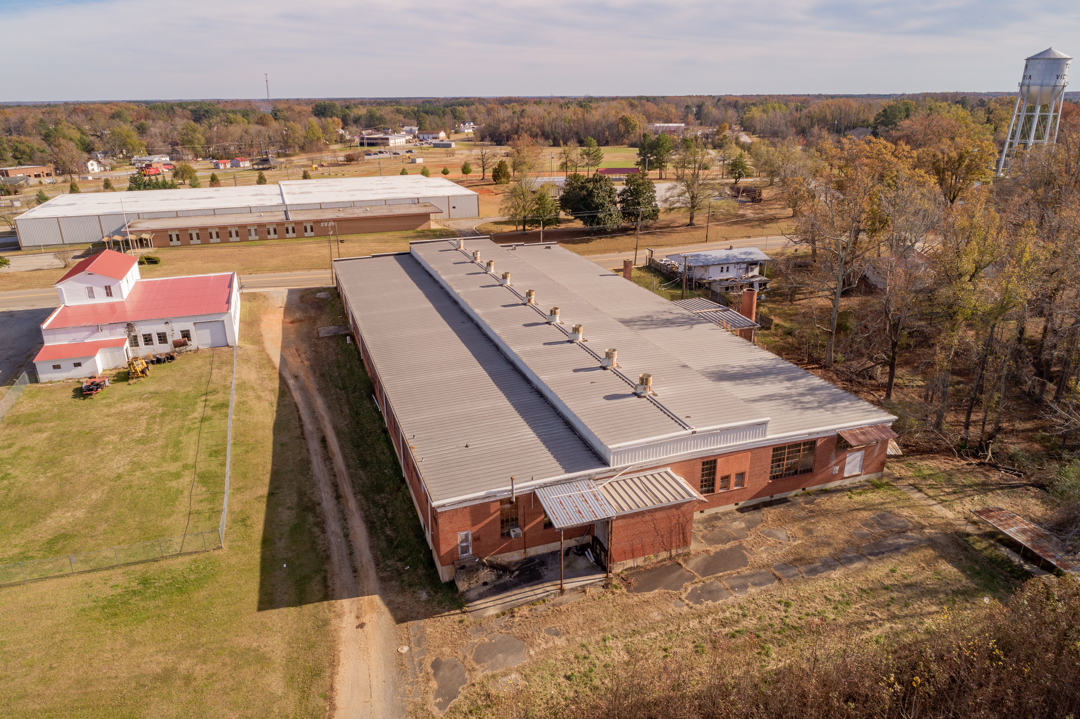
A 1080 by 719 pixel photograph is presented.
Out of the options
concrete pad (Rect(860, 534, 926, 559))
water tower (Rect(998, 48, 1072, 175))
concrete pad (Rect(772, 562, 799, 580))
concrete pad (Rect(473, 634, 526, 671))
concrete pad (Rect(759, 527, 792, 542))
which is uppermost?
water tower (Rect(998, 48, 1072, 175))

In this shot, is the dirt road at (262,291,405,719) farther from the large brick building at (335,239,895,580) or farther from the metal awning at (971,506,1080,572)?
the metal awning at (971,506,1080,572)

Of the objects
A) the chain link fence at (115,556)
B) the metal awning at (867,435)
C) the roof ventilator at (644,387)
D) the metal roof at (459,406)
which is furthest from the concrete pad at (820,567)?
the chain link fence at (115,556)

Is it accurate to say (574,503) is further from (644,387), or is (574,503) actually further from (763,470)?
(763,470)

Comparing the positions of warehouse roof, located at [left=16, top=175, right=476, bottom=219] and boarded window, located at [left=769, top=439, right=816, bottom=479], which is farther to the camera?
warehouse roof, located at [left=16, top=175, right=476, bottom=219]

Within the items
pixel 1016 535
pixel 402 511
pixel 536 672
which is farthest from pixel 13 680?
pixel 1016 535

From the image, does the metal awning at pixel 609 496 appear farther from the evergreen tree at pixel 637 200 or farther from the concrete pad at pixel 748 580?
the evergreen tree at pixel 637 200

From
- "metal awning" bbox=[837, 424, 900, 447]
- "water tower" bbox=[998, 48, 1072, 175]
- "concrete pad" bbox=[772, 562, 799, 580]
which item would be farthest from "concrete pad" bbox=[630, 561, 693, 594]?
"water tower" bbox=[998, 48, 1072, 175]
